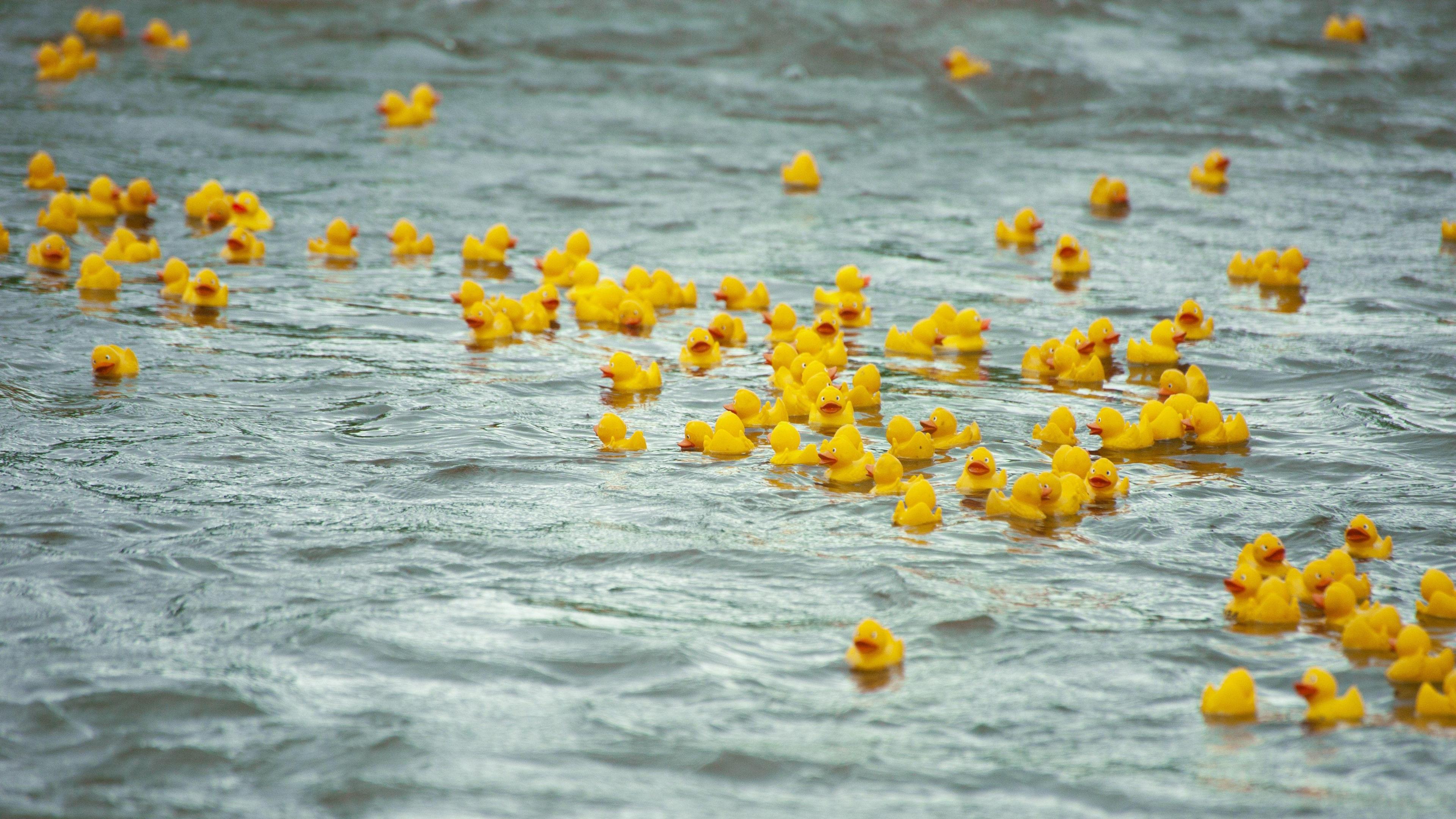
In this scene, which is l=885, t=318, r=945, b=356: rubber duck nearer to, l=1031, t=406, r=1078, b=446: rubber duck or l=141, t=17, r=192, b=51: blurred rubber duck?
l=1031, t=406, r=1078, b=446: rubber duck

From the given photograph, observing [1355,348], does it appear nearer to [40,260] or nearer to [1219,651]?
[1219,651]

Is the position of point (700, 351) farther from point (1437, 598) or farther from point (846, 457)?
point (1437, 598)

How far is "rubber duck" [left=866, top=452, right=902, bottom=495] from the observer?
4844mm

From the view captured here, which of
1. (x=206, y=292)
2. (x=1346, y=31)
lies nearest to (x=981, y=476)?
(x=206, y=292)

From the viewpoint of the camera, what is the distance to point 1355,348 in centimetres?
677

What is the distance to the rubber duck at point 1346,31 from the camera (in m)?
14.2

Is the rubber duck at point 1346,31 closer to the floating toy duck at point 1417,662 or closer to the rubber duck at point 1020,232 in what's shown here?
the rubber duck at point 1020,232

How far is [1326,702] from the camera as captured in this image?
11.4ft

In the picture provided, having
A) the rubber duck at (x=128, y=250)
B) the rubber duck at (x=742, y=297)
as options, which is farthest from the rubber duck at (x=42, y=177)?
the rubber duck at (x=742, y=297)

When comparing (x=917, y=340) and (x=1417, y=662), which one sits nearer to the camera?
(x=1417, y=662)

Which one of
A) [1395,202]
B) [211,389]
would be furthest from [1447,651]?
[1395,202]

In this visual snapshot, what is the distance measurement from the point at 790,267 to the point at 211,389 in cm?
375

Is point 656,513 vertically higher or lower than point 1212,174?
lower

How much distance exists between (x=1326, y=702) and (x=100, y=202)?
8135mm
